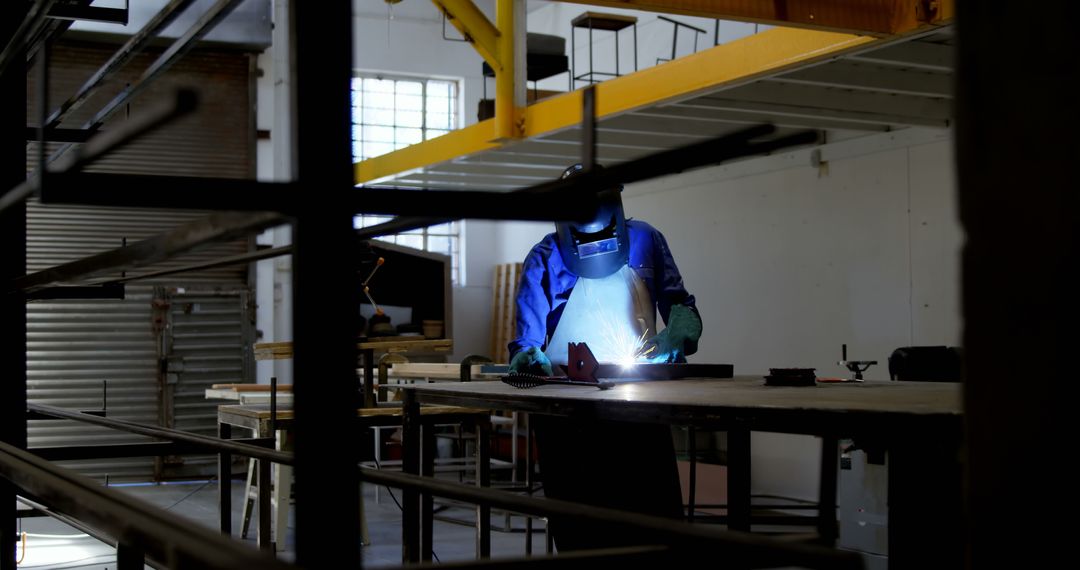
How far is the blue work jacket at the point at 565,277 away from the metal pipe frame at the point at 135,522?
279 cm

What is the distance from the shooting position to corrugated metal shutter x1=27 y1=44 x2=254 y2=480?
11016mm

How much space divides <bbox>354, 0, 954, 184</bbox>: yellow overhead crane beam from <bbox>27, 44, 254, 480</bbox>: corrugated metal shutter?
125 inches

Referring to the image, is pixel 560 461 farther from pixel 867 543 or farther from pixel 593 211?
pixel 593 211

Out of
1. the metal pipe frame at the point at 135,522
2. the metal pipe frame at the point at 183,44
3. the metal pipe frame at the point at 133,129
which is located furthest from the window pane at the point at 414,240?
the metal pipe frame at the point at 133,129

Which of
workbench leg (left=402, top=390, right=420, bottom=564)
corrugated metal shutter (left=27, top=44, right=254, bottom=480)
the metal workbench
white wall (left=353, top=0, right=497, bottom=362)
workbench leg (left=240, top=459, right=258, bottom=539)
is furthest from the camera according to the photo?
white wall (left=353, top=0, right=497, bottom=362)

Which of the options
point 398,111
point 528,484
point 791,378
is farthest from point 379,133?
point 791,378

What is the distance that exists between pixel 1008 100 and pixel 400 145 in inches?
484

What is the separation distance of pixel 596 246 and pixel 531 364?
0.74 meters

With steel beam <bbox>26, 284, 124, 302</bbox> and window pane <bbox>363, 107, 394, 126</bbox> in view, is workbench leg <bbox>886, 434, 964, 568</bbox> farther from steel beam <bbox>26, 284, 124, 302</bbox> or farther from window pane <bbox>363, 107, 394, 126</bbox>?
window pane <bbox>363, 107, 394, 126</bbox>

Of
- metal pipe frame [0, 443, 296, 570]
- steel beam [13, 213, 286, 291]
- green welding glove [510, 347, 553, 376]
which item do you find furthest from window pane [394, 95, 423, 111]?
steel beam [13, 213, 286, 291]

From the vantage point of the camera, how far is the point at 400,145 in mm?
13320

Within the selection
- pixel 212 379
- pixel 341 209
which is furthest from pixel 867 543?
pixel 212 379

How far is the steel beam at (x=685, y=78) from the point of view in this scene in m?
6.18

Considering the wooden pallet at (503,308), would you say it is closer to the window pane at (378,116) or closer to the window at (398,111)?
the window at (398,111)
